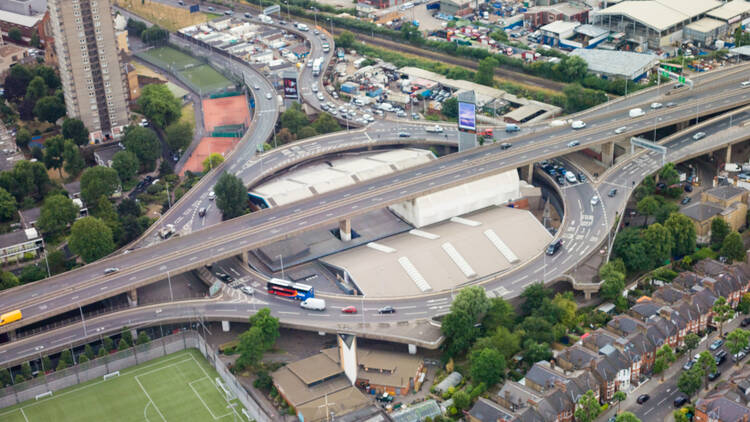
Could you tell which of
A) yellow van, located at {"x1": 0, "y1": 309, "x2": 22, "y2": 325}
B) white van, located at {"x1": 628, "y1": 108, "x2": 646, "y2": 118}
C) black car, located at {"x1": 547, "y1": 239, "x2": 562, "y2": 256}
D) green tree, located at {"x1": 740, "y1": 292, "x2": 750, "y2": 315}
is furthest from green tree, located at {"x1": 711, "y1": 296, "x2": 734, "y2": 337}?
yellow van, located at {"x1": 0, "y1": 309, "x2": 22, "y2": 325}

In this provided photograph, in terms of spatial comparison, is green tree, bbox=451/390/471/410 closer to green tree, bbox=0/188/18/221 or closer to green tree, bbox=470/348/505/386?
green tree, bbox=470/348/505/386

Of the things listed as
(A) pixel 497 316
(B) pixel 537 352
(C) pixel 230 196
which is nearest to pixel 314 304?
(A) pixel 497 316

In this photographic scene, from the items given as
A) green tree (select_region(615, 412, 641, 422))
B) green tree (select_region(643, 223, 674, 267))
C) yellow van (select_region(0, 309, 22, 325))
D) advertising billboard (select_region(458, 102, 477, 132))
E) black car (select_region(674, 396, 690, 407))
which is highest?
advertising billboard (select_region(458, 102, 477, 132))

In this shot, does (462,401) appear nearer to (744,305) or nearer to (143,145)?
(744,305)

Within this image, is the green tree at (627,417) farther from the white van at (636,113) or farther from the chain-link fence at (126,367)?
the white van at (636,113)

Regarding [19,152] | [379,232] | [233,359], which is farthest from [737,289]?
[19,152]

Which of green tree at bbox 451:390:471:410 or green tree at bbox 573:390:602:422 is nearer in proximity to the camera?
green tree at bbox 573:390:602:422
